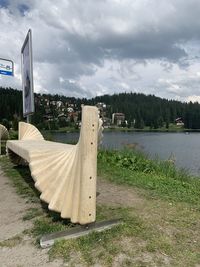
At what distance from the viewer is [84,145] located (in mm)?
3678

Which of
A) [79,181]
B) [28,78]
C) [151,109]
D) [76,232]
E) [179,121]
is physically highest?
[151,109]

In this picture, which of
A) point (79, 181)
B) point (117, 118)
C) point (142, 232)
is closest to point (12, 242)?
point (79, 181)

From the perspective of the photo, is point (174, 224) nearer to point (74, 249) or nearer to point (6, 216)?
point (74, 249)

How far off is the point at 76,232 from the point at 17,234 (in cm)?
70

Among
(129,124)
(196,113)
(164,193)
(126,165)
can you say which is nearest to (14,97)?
(129,124)

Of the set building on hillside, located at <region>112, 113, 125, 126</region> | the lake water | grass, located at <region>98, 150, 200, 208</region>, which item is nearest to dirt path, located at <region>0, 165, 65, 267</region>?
grass, located at <region>98, 150, 200, 208</region>

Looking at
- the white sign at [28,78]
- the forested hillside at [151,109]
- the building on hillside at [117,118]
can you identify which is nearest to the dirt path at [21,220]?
the white sign at [28,78]

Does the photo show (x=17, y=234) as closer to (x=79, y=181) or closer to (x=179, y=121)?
(x=79, y=181)

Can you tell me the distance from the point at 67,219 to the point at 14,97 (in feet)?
185

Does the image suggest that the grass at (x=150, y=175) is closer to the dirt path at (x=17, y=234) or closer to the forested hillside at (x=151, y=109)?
the dirt path at (x=17, y=234)

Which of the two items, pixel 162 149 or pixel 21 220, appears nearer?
pixel 21 220

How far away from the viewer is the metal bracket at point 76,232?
3482 millimetres

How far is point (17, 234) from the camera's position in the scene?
3.89m

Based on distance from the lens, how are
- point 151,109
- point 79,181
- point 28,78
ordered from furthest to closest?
point 151,109, point 28,78, point 79,181
